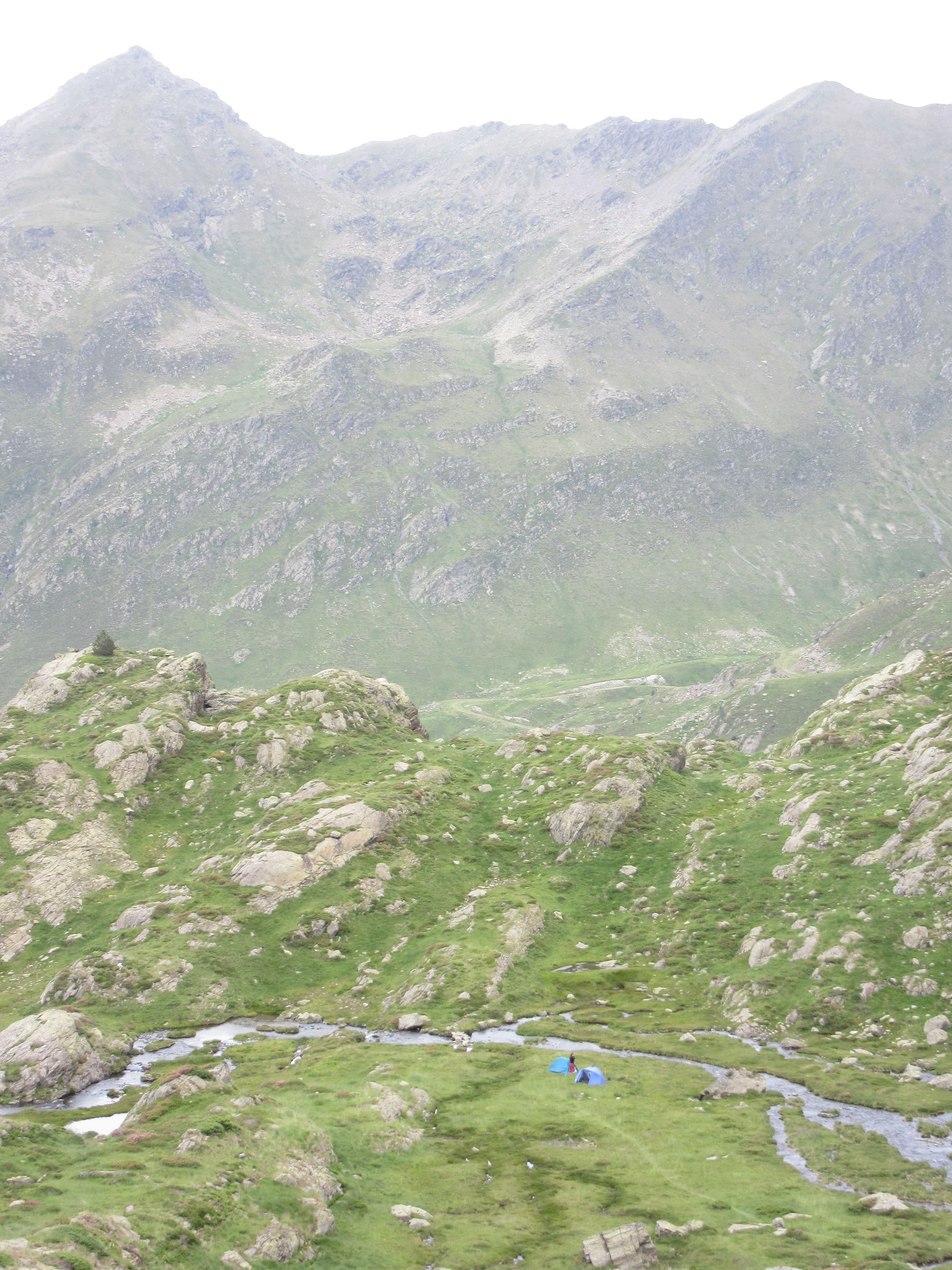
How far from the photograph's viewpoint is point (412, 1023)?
67688 millimetres

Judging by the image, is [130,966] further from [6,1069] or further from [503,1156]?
[503,1156]

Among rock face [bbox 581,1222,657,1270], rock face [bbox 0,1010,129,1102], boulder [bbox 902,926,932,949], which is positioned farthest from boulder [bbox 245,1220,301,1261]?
boulder [bbox 902,926,932,949]

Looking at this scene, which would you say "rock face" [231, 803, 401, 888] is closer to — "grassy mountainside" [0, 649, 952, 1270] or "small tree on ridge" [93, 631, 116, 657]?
"grassy mountainside" [0, 649, 952, 1270]

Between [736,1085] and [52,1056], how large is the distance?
46.3 metres

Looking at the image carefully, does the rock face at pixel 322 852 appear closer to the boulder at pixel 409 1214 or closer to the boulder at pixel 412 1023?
the boulder at pixel 412 1023

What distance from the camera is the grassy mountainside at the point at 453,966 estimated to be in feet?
127

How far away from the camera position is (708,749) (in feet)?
448

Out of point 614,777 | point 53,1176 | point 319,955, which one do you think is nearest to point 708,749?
point 614,777

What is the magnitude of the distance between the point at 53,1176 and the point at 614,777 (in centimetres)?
7415

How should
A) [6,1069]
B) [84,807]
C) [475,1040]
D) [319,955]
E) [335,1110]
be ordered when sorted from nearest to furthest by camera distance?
[335,1110], [6,1069], [475,1040], [319,955], [84,807]

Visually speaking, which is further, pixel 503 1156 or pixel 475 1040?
pixel 475 1040

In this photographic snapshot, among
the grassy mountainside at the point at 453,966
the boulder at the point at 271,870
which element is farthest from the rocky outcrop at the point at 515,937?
the boulder at the point at 271,870

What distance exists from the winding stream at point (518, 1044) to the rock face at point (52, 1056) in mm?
826

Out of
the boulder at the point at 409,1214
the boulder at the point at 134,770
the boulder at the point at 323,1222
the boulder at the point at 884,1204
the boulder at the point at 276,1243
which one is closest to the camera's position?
the boulder at the point at 276,1243
